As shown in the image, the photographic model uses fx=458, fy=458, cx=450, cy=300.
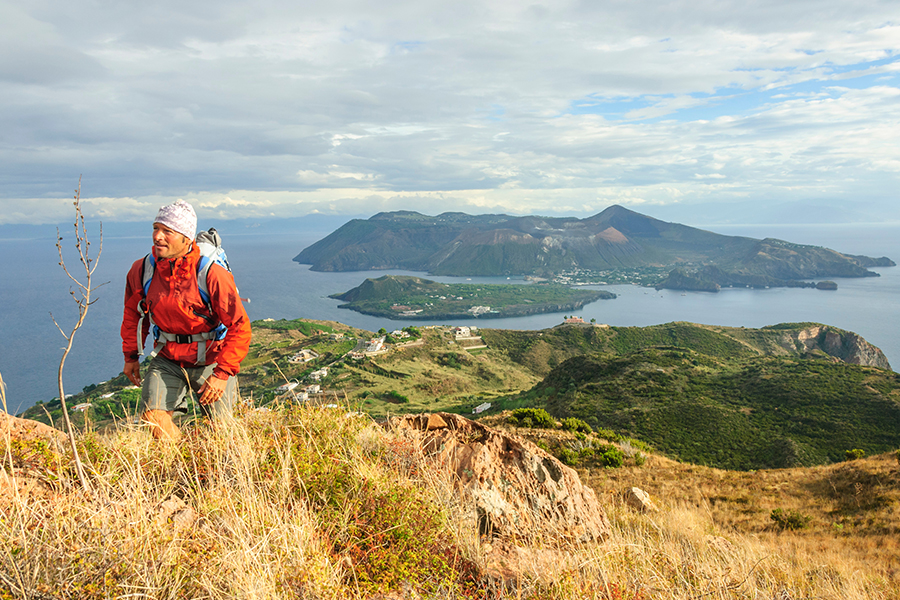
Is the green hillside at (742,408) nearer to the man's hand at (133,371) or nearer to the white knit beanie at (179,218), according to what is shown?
the man's hand at (133,371)

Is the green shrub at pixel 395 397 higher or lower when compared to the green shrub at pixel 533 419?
lower

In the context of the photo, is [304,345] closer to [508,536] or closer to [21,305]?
[508,536]

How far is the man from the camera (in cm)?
354

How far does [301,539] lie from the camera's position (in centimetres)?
237

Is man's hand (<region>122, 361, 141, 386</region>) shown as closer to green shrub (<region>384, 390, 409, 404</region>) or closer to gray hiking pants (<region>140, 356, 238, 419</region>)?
gray hiking pants (<region>140, 356, 238, 419</region>)

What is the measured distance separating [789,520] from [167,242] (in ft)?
31.8

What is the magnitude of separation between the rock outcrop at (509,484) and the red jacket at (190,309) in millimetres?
1717

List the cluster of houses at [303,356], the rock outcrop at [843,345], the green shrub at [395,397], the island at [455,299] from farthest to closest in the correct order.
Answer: the island at [455,299] → the rock outcrop at [843,345] → the cluster of houses at [303,356] → the green shrub at [395,397]

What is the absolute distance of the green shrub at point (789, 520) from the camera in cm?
746

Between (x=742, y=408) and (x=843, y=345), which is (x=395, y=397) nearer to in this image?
(x=742, y=408)

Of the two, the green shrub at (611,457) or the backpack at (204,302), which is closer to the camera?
the backpack at (204,302)

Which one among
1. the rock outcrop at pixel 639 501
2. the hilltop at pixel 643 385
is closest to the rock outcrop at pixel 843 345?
the hilltop at pixel 643 385

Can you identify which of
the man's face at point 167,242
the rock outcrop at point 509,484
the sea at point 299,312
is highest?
the man's face at point 167,242

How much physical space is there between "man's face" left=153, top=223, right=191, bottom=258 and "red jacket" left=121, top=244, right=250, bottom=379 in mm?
64
